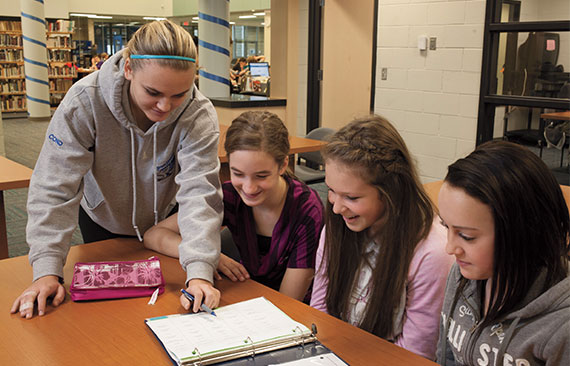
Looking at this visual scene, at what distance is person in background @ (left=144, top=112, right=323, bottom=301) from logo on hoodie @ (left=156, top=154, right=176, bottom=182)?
0.14m

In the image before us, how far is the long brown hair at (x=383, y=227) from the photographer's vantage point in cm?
130

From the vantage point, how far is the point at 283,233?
1.61 meters

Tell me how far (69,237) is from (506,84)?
354 cm

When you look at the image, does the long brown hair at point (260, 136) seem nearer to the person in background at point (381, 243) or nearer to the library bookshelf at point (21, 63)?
the person in background at point (381, 243)

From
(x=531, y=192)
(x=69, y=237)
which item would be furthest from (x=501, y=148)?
(x=69, y=237)

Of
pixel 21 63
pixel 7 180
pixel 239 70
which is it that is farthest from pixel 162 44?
pixel 21 63

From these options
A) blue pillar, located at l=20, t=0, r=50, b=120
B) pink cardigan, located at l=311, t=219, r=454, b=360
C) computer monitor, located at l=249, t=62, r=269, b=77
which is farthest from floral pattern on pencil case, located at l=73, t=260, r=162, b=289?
blue pillar, located at l=20, t=0, r=50, b=120

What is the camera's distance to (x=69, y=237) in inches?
55.3

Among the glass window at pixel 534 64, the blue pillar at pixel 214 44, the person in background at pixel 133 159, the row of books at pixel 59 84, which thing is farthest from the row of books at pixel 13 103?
the person in background at pixel 133 159

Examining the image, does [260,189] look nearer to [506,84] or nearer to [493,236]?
[493,236]

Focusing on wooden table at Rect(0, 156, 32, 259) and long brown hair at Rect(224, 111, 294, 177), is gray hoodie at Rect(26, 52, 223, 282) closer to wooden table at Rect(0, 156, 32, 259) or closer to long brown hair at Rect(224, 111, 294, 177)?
long brown hair at Rect(224, 111, 294, 177)

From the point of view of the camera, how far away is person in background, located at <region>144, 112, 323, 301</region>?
1.57 meters

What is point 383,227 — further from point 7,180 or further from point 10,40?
point 10,40

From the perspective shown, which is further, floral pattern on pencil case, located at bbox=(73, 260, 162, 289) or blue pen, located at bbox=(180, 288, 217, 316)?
floral pattern on pencil case, located at bbox=(73, 260, 162, 289)
